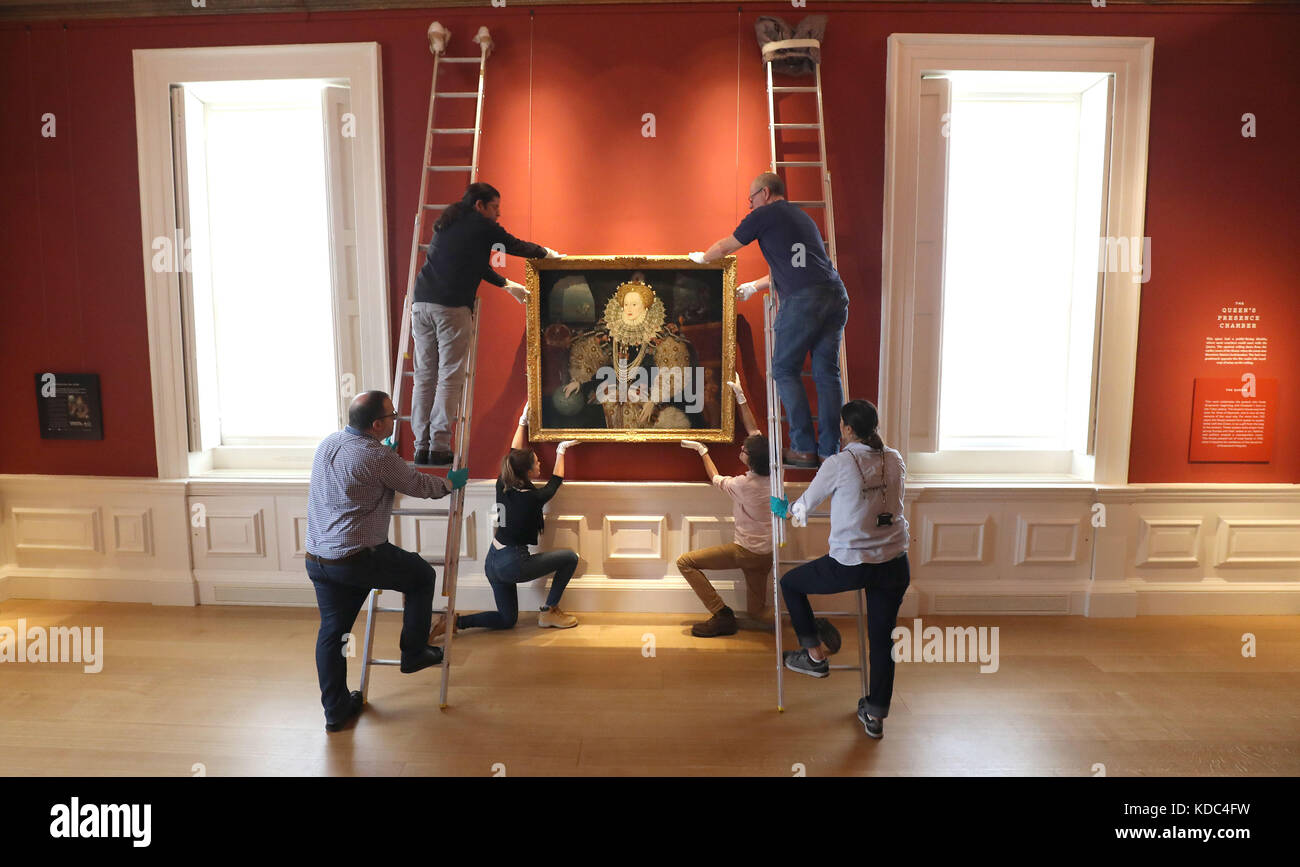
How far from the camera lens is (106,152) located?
4934 millimetres

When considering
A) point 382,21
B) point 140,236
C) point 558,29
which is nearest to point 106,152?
point 140,236

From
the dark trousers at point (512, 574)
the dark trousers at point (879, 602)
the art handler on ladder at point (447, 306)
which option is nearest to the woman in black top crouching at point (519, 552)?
the dark trousers at point (512, 574)

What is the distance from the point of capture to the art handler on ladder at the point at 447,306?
3.85 metres

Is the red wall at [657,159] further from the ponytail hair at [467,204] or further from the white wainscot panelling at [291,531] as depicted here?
the white wainscot panelling at [291,531]

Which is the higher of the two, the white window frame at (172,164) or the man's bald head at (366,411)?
the white window frame at (172,164)

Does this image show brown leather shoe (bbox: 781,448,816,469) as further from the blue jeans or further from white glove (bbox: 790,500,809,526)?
white glove (bbox: 790,500,809,526)

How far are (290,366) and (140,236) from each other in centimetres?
131

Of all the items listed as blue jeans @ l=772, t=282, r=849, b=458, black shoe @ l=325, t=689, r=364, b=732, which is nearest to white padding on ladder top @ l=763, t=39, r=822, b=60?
blue jeans @ l=772, t=282, r=849, b=458

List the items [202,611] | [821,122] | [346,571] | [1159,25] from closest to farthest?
[346,571], [821,122], [1159,25], [202,611]

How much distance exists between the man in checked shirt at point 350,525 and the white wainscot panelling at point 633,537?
165cm

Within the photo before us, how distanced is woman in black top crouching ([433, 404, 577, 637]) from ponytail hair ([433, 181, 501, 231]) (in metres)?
1.45

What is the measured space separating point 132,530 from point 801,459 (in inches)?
192

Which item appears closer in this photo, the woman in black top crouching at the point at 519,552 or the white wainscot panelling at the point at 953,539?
the woman in black top crouching at the point at 519,552

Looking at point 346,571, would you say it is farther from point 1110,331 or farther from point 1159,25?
point 1159,25
